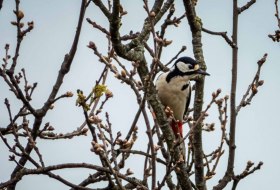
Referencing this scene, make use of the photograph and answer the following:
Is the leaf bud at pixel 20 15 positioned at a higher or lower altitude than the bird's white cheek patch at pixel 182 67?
lower

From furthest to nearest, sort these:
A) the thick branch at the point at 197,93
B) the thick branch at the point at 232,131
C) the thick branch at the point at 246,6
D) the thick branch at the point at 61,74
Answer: the thick branch at the point at 246,6 → the thick branch at the point at 197,93 → the thick branch at the point at 232,131 → the thick branch at the point at 61,74

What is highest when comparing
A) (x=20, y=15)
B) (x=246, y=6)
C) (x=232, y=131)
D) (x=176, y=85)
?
(x=176, y=85)

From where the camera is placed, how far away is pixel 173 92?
7.11m

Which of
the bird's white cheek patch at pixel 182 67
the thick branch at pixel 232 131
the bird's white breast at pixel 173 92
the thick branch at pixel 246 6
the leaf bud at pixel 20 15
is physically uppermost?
the bird's white cheek patch at pixel 182 67

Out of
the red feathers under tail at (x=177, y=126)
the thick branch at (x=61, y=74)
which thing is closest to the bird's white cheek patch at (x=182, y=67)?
the red feathers under tail at (x=177, y=126)

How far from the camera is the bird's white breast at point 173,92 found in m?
7.09

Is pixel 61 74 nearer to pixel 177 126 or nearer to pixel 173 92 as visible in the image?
pixel 177 126

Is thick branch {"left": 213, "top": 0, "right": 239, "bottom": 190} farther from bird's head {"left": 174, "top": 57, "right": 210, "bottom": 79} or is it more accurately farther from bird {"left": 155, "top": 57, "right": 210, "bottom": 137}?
bird {"left": 155, "top": 57, "right": 210, "bottom": 137}

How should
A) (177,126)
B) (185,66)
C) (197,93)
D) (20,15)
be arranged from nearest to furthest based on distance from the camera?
(20,15) → (177,126) → (197,93) → (185,66)

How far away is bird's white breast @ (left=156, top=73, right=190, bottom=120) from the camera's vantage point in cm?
709

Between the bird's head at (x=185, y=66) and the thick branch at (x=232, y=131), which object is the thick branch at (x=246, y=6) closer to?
the thick branch at (x=232, y=131)

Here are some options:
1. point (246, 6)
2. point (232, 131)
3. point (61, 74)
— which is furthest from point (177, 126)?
point (246, 6)

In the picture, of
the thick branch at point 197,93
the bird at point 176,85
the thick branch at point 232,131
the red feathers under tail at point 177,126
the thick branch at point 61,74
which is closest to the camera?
the thick branch at point 61,74

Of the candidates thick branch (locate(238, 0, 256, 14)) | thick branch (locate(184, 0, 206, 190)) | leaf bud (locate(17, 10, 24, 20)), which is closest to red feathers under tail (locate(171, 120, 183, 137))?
thick branch (locate(184, 0, 206, 190))
